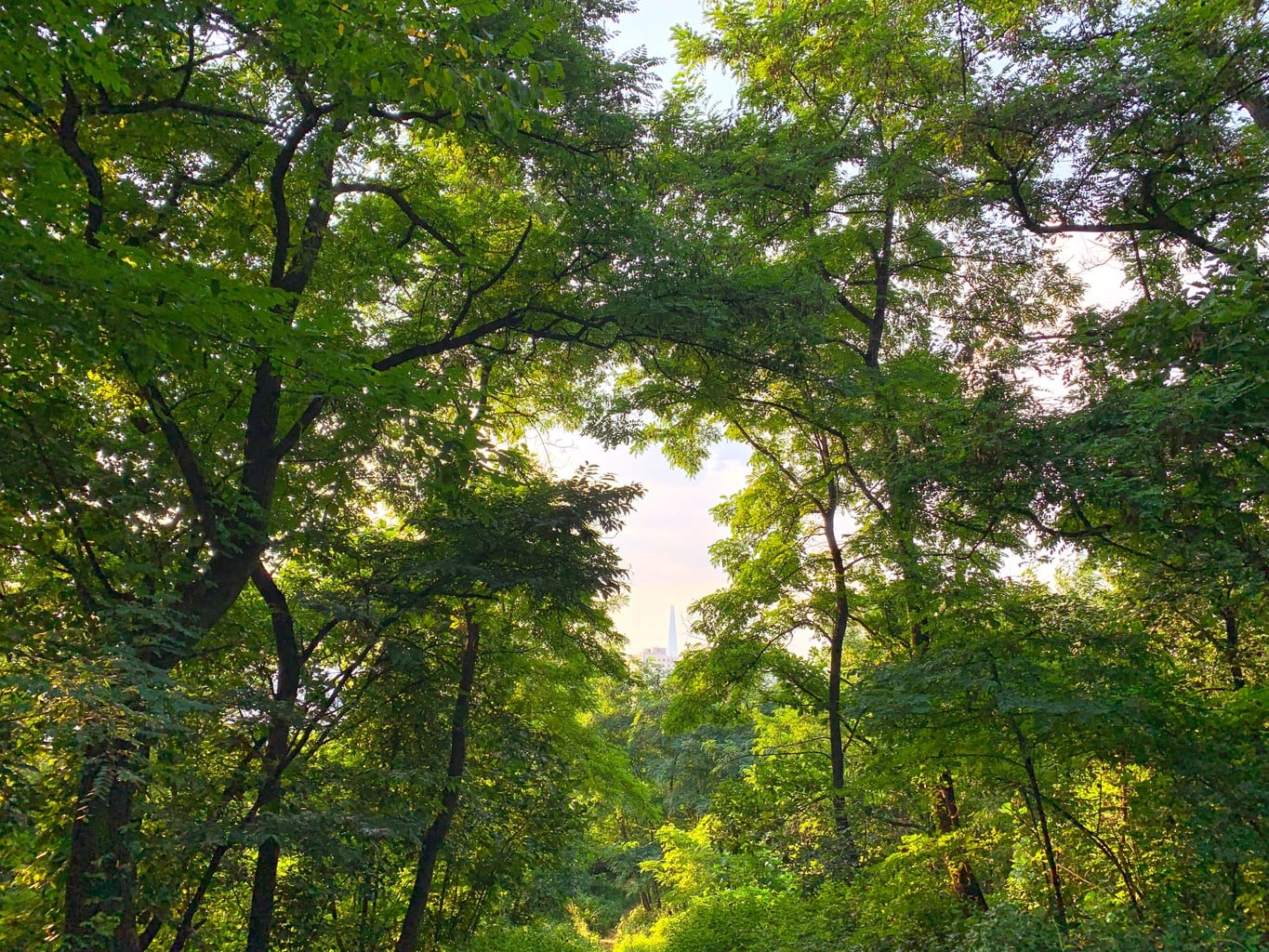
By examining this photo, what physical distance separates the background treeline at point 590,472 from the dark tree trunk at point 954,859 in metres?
0.10

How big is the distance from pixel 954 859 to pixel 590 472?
5777 millimetres

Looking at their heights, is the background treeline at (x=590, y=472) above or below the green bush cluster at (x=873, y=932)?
above

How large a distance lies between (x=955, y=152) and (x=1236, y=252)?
330cm

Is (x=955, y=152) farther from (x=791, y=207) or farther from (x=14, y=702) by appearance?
(x=14, y=702)

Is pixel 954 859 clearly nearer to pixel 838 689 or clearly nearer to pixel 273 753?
pixel 838 689

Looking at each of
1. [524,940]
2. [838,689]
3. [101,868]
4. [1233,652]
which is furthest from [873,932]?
[524,940]

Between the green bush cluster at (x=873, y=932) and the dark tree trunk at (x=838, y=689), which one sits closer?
the green bush cluster at (x=873, y=932)

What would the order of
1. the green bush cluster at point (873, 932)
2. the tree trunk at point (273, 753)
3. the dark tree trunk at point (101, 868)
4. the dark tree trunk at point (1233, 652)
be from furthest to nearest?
the dark tree trunk at point (1233, 652), the tree trunk at point (273, 753), the green bush cluster at point (873, 932), the dark tree trunk at point (101, 868)

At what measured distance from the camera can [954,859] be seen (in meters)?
7.57

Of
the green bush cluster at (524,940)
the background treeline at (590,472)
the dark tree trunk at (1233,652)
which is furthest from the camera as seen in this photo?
the green bush cluster at (524,940)

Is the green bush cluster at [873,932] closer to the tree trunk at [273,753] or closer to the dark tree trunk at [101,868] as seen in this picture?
the tree trunk at [273,753]

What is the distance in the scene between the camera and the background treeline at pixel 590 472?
4.35 metres

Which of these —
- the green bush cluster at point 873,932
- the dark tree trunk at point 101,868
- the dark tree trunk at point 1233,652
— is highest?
the dark tree trunk at point 1233,652

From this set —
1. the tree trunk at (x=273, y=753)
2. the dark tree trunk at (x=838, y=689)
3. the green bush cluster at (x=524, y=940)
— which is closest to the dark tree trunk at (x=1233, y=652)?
the dark tree trunk at (x=838, y=689)
